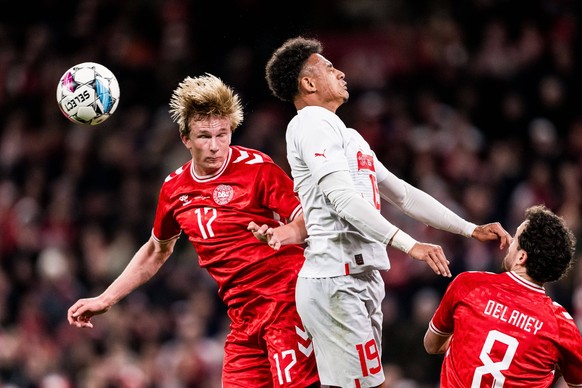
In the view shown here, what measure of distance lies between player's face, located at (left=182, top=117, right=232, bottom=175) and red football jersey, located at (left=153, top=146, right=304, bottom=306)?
0.08m

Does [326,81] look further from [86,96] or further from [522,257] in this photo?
[86,96]

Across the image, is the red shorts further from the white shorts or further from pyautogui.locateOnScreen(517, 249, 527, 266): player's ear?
pyautogui.locateOnScreen(517, 249, 527, 266): player's ear

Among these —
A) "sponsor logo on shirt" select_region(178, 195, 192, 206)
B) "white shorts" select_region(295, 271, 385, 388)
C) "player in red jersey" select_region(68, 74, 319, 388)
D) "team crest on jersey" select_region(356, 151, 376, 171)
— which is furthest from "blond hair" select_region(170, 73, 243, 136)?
"white shorts" select_region(295, 271, 385, 388)

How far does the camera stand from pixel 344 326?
527cm

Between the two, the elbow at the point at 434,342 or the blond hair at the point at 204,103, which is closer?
the elbow at the point at 434,342

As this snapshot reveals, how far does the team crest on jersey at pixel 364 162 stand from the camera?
5387 mm

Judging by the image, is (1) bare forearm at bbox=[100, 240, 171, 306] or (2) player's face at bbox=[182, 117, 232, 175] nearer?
(2) player's face at bbox=[182, 117, 232, 175]

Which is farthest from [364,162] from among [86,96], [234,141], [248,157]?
[234,141]

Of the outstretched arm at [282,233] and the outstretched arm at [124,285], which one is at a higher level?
the outstretched arm at [282,233]

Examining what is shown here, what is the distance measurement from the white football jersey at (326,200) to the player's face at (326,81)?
12 centimetres

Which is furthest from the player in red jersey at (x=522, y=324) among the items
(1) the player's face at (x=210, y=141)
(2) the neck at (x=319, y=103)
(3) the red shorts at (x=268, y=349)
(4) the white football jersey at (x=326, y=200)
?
(1) the player's face at (x=210, y=141)

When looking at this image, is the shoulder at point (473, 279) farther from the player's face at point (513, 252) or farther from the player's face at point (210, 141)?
the player's face at point (210, 141)

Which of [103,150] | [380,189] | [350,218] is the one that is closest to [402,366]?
[380,189]

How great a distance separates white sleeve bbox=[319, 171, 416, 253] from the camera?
16.1 feet
